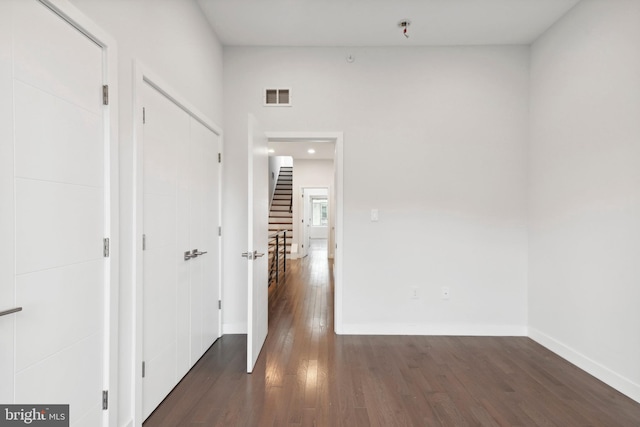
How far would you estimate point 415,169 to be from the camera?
10.8ft

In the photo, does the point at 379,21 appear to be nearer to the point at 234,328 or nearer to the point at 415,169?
the point at 415,169

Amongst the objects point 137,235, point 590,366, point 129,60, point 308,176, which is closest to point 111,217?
point 137,235

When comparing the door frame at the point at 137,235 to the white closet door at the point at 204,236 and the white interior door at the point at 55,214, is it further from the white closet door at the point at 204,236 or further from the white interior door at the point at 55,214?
the white closet door at the point at 204,236

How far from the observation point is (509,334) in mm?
3266

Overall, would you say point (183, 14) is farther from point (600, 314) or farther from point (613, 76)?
point (600, 314)

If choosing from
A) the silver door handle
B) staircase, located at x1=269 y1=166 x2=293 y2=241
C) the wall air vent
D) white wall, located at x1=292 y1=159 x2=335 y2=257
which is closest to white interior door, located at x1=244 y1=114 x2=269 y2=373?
the silver door handle

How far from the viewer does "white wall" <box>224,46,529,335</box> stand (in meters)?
3.28

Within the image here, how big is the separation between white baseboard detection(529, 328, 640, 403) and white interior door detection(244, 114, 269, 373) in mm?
2779

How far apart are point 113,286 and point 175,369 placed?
104cm

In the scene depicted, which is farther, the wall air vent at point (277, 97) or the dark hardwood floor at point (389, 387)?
the wall air vent at point (277, 97)

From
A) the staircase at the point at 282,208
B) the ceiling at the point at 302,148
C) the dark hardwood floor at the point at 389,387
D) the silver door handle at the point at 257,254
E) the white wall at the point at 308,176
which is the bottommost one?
the dark hardwood floor at the point at 389,387

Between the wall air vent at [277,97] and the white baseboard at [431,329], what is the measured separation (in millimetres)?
2512

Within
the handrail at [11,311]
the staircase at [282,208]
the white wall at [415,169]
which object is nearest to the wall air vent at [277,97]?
the white wall at [415,169]

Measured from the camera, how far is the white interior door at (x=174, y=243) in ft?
6.31
